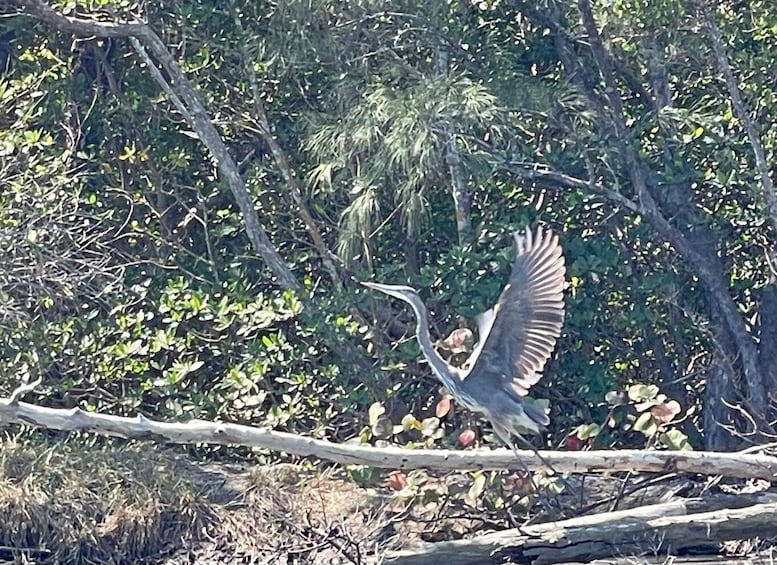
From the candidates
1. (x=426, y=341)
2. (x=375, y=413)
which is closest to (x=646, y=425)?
(x=426, y=341)

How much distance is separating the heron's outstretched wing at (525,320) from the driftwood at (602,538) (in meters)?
0.68

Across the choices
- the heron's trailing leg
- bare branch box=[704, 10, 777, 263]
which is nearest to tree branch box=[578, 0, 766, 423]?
bare branch box=[704, 10, 777, 263]

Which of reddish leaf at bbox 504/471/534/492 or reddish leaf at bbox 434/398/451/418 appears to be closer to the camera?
reddish leaf at bbox 504/471/534/492

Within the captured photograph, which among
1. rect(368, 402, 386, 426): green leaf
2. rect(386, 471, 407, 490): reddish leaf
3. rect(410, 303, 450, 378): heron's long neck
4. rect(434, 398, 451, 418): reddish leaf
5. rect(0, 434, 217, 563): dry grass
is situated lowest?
rect(0, 434, 217, 563): dry grass

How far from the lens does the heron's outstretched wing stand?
253 inches

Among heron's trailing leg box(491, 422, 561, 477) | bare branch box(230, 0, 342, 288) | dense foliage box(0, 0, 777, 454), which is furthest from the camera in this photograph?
bare branch box(230, 0, 342, 288)

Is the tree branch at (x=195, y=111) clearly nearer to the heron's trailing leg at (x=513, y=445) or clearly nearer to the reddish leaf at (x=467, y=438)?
the reddish leaf at (x=467, y=438)

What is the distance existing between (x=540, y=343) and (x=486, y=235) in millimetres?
1609

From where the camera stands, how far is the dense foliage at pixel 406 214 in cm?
769

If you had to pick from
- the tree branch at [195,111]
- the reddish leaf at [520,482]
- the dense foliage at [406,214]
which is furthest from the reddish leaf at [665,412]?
the tree branch at [195,111]

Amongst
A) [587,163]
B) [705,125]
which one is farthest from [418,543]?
[705,125]

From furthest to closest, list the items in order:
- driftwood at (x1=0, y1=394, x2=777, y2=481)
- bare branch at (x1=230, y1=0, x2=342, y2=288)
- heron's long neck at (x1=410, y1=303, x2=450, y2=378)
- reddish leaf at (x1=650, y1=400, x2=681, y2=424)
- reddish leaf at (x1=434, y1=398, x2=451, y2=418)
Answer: bare branch at (x1=230, y1=0, x2=342, y2=288), reddish leaf at (x1=434, y1=398, x2=451, y2=418), reddish leaf at (x1=650, y1=400, x2=681, y2=424), heron's long neck at (x1=410, y1=303, x2=450, y2=378), driftwood at (x1=0, y1=394, x2=777, y2=481)

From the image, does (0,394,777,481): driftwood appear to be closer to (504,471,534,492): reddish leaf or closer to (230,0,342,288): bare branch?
(504,471,534,492): reddish leaf

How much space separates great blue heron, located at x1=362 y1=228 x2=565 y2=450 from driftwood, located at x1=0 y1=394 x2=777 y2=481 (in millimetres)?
358
